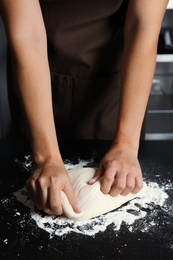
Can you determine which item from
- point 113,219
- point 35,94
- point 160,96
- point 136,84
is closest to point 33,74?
point 35,94

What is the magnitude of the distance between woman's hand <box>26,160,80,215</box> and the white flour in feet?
0.07

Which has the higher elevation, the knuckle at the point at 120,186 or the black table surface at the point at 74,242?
the knuckle at the point at 120,186

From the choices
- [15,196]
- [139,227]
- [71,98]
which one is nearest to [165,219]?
[139,227]

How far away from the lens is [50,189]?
752 mm

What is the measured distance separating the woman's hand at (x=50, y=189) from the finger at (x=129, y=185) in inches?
4.2

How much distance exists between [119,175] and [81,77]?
1.38 feet

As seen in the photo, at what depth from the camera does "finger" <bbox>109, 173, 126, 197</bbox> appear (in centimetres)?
79

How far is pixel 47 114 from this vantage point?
871 millimetres

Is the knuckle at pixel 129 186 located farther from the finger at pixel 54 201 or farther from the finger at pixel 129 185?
the finger at pixel 54 201

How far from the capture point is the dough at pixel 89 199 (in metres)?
0.76

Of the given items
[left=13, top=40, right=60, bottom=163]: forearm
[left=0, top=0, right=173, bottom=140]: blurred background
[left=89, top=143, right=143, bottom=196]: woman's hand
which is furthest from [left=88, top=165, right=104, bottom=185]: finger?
[left=0, top=0, right=173, bottom=140]: blurred background

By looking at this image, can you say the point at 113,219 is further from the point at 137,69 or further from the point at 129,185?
the point at 137,69

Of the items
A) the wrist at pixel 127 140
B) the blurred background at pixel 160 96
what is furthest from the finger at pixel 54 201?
the blurred background at pixel 160 96

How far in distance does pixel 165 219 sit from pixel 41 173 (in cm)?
26
